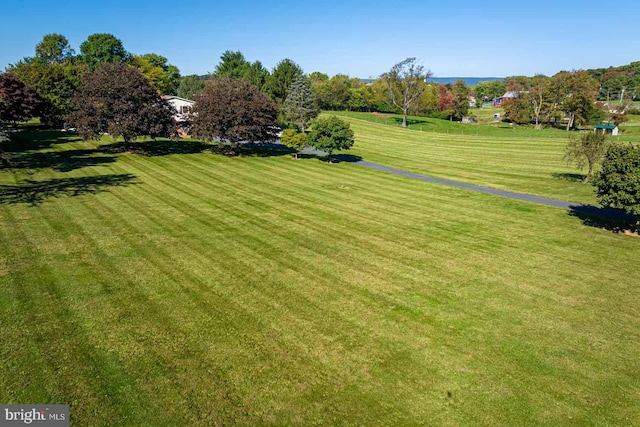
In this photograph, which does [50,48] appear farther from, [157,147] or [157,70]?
[157,147]

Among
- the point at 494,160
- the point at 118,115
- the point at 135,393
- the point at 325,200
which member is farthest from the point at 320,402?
the point at 494,160

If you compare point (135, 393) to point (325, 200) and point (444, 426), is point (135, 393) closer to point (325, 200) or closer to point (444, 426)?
point (444, 426)

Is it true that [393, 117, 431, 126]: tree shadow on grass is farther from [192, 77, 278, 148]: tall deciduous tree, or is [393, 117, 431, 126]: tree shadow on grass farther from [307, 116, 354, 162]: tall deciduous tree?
[192, 77, 278, 148]: tall deciduous tree

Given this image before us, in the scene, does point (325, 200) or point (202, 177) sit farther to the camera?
point (202, 177)

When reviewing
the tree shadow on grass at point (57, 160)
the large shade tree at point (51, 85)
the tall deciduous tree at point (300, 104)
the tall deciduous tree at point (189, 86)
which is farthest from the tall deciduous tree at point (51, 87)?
the tall deciduous tree at point (189, 86)

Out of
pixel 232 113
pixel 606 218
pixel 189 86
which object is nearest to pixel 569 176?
pixel 606 218
